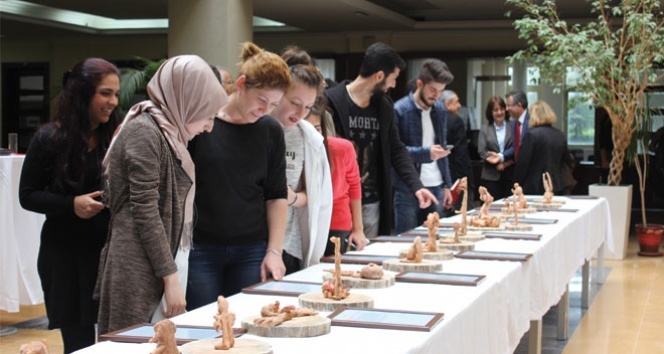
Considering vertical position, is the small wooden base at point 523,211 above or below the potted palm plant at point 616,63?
below

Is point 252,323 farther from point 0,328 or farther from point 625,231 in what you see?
point 625,231

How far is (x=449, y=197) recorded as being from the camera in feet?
19.3

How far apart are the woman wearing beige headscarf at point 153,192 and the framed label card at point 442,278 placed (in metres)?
0.75

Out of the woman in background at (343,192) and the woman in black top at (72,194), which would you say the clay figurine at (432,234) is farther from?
the woman in black top at (72,194)

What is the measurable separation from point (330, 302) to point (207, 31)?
664 cm

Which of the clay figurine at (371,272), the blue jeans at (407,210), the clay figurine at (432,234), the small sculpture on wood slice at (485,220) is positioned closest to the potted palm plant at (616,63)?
the blue jeans at (407,210)

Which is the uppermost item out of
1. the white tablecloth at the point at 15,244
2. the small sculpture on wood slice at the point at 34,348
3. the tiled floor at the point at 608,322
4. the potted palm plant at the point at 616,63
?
the potted palm plant at the point at 616,63

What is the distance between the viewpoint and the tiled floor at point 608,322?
5.42 m

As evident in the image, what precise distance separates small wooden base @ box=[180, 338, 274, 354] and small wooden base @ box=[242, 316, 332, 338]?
0.13 meters

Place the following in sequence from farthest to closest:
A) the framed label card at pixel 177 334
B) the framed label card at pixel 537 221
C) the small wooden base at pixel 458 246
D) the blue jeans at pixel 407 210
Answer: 1. the blue jeans at pixel 407 210
2. the framed label card at pixel 537 221
3. the small wooden base at pixel 458 246
4. the framed label card at pixel 177 334

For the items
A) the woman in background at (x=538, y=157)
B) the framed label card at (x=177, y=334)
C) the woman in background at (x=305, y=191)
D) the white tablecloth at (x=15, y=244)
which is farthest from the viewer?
the woman in background at (x=538, y=157)

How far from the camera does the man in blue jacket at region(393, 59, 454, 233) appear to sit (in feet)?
Result: 17.8

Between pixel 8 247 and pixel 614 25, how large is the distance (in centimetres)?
975

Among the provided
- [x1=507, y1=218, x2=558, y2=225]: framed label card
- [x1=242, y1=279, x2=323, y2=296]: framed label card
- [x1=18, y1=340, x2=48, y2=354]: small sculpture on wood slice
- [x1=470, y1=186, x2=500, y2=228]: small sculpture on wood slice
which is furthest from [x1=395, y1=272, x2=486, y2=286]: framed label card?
[x1=507, y1=218, x2=558, y2=225]: framed label card
